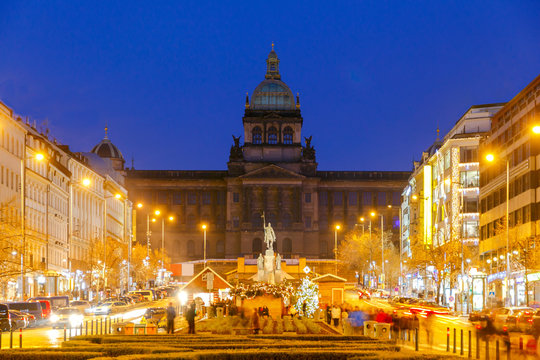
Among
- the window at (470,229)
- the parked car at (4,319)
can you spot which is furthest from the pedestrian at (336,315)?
the window at (470,229)

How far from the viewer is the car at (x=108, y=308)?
79.8 m

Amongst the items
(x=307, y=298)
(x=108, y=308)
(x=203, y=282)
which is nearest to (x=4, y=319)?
(x=203, y=282)

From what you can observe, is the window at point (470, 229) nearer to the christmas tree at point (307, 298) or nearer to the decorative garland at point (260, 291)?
the christmas tree at point (307, 298)

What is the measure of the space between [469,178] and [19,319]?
65847 mm

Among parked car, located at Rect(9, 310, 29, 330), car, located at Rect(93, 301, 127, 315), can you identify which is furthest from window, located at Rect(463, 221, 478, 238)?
parked car, located at Rect(9, 310, 29, 330)

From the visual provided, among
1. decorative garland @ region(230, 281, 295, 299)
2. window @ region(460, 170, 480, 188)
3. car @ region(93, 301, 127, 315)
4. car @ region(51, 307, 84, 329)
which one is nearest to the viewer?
decorative garland @ region(230, 281, 295, 299)

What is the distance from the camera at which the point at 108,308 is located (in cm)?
8144

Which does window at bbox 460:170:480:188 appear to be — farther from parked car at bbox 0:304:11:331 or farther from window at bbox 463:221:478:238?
parked car at bbox 0:304:11:331

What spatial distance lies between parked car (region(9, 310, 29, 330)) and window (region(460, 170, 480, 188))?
6249cm

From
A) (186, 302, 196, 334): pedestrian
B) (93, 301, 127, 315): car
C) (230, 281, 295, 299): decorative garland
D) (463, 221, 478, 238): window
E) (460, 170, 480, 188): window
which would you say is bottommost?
(93, 301, 127, 315): car

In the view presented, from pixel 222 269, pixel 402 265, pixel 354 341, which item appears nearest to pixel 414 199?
pixel 402 265

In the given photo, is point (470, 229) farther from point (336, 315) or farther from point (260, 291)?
point (260, 291)

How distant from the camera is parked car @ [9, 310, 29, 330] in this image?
56.9 m

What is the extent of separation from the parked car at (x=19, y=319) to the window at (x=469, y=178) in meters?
62.5
